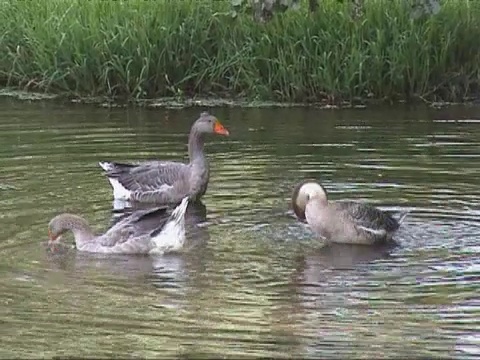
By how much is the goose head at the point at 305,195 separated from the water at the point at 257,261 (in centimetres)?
→ 23

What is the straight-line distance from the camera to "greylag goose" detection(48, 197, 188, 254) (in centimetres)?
1009

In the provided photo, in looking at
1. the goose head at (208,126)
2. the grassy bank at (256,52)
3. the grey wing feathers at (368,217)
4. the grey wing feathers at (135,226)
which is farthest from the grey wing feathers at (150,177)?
the grassy bank at (256,52)

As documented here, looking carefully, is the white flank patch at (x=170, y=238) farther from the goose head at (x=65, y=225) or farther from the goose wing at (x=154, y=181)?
the goose wing at (x=154, y=181)

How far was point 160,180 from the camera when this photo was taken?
12359 mm

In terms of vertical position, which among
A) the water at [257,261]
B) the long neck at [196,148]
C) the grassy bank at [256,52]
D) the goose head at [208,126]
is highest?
the grassy bank at [256,52]

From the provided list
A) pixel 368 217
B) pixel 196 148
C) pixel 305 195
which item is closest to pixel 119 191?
pixel 196 148

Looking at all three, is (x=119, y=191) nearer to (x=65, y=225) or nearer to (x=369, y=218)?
(x=65, y=225)

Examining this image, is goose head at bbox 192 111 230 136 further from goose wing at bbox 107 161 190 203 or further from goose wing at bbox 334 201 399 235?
goose wing at bbox 334 201 399 235

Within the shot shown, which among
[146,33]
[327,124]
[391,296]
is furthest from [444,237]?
[146,33]

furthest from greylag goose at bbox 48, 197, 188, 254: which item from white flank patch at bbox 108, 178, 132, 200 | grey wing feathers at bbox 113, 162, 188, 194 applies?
grey wing feathers at bbox 113, 162, 188, 194

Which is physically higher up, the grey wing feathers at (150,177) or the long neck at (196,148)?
the long neck at (196,148)

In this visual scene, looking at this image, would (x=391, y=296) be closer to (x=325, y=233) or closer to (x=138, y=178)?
(x=325, y=233)

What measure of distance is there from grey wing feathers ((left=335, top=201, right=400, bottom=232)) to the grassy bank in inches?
284

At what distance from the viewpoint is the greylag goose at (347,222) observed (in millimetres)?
10250
